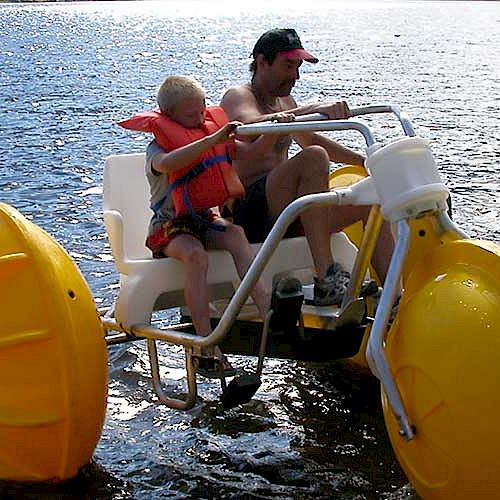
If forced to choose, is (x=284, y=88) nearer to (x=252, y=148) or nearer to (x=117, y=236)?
(x=252, y=148)

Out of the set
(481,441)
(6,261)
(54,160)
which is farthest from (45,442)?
(54,160)

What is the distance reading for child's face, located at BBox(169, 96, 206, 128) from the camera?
4496mm

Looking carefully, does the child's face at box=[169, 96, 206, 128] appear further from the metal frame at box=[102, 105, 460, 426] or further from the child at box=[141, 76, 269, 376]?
the metal frame at box=[102, 105, 460, 426]

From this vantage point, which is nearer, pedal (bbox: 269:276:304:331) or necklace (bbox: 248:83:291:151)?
pedal (bbox: 269:276:304:331)

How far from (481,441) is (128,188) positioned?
2.54 metres

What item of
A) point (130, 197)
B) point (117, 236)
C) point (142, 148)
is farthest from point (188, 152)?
point (142, 148)

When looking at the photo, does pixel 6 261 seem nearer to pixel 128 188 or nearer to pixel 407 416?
pixel 128 188

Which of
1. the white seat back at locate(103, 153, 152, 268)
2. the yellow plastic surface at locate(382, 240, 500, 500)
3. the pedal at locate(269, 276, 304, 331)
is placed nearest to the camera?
the yellow plastic surface at locate(382, 240, 500, 500)

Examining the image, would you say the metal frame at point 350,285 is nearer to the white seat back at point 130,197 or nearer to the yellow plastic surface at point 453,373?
the yellow plastic surface at point 453,373

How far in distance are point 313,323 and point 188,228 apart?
78cm

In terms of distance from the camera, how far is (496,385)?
120 inches

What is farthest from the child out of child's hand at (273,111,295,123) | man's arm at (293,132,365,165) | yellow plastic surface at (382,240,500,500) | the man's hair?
yellow plastic surface at (382,240,500,500)

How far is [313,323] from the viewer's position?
163 inches

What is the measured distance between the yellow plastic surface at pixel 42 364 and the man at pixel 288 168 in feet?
3.35
